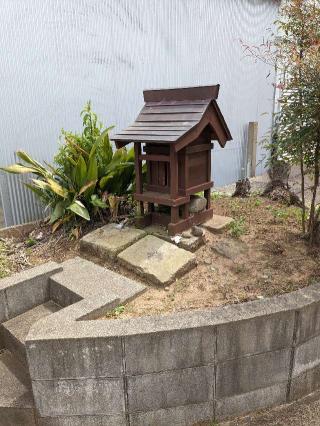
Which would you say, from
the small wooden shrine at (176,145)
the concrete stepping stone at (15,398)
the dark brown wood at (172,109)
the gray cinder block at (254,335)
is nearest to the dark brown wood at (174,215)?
the small wooden shrine at (176,145)

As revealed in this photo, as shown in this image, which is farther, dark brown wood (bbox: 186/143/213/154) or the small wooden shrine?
dark brown wood (bbox: 186/143/213/154)

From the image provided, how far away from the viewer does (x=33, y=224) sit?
4453 mm

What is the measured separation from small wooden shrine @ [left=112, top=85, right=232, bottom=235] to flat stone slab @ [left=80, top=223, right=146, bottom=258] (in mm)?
278

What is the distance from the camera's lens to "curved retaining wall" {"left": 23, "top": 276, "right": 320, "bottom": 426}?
2189 mm

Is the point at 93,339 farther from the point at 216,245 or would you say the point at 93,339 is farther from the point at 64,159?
the point at 64,159

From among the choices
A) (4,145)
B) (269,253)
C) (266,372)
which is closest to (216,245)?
(269,253)

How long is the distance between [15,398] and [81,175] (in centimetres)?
224

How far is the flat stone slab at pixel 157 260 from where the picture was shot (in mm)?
3113

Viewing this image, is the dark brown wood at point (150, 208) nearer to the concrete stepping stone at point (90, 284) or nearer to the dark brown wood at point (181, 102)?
the concrete stepping stone at point (90, 284)

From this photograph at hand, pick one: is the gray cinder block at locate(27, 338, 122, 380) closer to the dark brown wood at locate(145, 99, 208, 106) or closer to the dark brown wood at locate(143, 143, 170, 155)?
the dark brown wood at locate(143, 143, 170, 155)

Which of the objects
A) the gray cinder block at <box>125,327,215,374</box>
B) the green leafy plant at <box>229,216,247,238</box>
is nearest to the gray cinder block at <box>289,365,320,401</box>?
the gray cinder block at <box>125,327,215,374</box>

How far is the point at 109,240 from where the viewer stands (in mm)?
3635

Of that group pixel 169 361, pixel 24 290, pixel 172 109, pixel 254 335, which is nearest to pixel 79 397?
pixel 169 361

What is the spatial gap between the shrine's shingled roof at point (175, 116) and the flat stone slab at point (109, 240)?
2.99 feet
